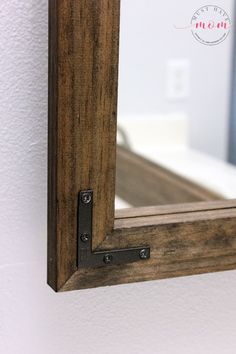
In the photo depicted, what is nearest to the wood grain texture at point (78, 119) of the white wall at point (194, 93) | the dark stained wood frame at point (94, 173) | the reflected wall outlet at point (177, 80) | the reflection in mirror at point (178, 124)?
the dark stained wood frame at point (94, 173)

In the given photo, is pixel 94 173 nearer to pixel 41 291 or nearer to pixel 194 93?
pixel 41 291

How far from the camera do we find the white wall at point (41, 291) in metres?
0.55

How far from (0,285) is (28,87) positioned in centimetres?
19

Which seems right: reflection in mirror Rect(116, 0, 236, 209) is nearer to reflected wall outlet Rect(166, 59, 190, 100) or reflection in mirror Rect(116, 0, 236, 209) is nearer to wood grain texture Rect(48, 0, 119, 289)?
reflected wall outlet Rect(166, 59, 190, 100)

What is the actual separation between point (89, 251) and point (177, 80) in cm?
109

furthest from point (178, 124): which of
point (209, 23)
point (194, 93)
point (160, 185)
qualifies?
point (209, 23)

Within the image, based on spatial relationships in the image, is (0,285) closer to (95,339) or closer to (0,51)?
(95,339)

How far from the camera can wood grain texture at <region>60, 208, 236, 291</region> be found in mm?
568

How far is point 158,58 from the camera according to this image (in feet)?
4.76

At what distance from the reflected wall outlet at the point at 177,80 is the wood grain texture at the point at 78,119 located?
3.17ft

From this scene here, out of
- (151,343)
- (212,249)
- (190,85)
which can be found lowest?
(151,343)

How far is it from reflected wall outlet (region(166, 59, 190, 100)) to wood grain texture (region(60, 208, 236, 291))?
92 cm

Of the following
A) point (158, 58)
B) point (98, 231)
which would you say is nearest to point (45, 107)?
point (98, 231)

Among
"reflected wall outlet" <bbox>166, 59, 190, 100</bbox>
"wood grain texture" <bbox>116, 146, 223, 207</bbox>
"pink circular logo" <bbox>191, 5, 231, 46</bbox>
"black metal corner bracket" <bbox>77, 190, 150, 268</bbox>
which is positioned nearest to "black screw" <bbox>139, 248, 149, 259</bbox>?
"black metal corner bracket" <bbox>77, 190, 150, 268</bbox>
